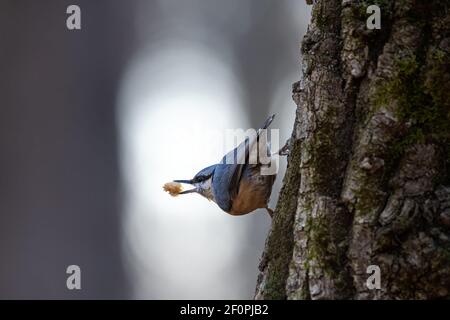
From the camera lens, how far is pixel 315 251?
64.3 inches

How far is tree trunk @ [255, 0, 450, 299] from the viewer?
150cm

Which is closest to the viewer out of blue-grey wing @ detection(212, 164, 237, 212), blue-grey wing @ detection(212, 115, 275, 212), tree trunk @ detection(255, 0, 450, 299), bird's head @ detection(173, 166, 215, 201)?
tree trunk @ detection(255, 0, 450, 299)

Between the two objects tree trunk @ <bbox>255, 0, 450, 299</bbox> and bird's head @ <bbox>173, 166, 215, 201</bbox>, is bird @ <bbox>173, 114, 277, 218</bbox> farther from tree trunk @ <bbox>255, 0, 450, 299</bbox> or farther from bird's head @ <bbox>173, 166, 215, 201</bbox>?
tree trunk @ <bbox>255, 0, 450, 299</bbox>

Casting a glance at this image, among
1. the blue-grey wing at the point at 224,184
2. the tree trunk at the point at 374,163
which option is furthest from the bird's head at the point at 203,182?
the tree trunk at the point at 374,163

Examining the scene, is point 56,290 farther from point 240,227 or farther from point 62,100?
point 240,227

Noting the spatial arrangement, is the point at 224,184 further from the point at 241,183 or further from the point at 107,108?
the point at 107,108

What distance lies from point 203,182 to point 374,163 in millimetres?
2108

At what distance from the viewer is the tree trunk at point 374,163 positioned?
150cm

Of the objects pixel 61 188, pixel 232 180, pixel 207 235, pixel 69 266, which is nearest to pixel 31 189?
pixel 61 188

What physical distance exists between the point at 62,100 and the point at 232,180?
79.3 inches

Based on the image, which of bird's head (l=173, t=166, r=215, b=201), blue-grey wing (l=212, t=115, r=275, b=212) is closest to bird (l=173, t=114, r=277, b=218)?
blue-grey wing (l=212, t=115, r=275, b=212)

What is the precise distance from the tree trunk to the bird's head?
5.88 ft

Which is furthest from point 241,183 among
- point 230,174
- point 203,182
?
point 203,182

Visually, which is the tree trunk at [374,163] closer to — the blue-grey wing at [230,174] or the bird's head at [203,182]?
the blue-grey wing at [230,174]
